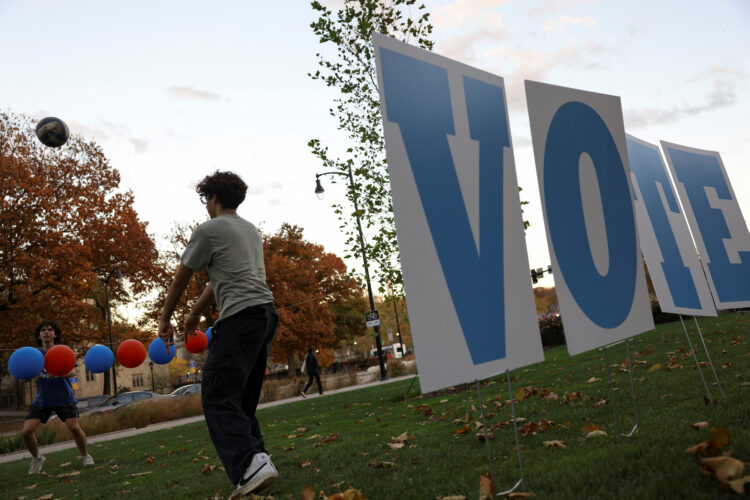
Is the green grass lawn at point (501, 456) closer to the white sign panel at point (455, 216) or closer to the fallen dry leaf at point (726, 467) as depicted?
the fallen dry leaf at point (726, 467)

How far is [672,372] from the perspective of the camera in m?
6.45

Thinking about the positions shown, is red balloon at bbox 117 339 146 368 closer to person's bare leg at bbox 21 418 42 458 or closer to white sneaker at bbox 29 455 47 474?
person's bare leg at bbox 21 418 42 458

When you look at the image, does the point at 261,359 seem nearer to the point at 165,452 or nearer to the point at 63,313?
the point at 165,452

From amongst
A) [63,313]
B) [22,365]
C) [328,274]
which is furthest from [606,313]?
[328,274]

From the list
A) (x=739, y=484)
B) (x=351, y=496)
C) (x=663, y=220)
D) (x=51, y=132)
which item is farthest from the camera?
(x=51, y=132)

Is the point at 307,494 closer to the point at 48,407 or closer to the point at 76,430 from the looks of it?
the point at 76,430

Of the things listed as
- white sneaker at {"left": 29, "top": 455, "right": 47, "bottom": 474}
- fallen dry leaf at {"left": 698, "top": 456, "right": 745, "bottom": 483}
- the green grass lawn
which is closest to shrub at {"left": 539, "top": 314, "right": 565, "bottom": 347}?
the green grass lawn

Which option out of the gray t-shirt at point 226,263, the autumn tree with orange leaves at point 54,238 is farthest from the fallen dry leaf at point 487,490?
the autumn tree with orange leaves at point 54,238

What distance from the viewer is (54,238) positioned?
22.7 meters

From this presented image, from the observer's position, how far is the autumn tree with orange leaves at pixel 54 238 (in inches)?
856

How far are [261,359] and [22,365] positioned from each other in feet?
15.4

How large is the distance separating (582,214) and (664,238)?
1548 millimetres

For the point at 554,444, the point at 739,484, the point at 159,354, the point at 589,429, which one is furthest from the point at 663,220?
the point at 159,354

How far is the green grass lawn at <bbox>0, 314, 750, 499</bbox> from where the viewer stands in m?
2.61
